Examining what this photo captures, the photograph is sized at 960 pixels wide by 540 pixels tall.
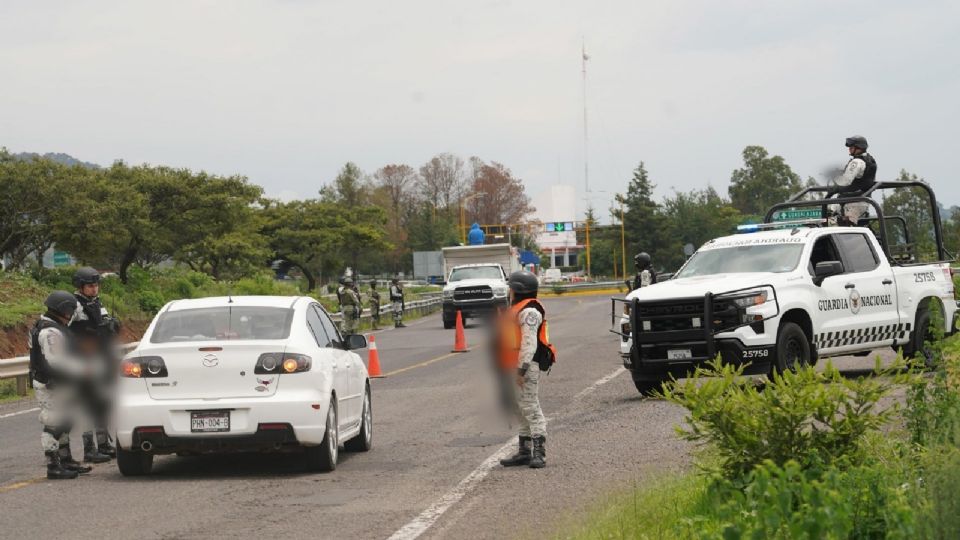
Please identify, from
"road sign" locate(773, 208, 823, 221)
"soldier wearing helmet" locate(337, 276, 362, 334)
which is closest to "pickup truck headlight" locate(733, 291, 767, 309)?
"road sign" locate(773, 208, 823, 221)

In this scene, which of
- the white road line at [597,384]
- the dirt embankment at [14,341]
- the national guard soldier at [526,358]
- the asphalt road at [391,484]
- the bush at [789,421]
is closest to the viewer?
the bush at [789,421]

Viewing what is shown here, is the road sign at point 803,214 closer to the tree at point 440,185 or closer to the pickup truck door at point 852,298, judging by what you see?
the pickup truck door at point 852,298

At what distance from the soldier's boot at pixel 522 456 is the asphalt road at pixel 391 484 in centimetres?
14

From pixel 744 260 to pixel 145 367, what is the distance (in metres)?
8.22

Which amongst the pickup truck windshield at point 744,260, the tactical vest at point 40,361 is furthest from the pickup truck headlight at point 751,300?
the tactical vest at point 40,361

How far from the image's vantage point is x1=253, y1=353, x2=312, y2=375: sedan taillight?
11.6 meters

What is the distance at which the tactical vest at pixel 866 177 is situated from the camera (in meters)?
18.9

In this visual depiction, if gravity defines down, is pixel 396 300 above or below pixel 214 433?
above

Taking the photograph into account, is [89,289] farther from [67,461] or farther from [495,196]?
[495,196]

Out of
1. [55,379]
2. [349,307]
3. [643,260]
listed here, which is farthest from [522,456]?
[349,307]

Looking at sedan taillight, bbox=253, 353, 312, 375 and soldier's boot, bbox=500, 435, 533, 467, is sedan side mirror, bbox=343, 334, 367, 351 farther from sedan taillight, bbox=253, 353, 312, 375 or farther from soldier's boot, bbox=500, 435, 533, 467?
soldier's boot, bbox=500, 435, 533, 467

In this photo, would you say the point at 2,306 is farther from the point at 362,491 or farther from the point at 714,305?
the point at 362,491

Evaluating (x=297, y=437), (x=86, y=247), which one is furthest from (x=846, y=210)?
(x=86, y=247)

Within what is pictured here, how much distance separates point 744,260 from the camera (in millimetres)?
17016
